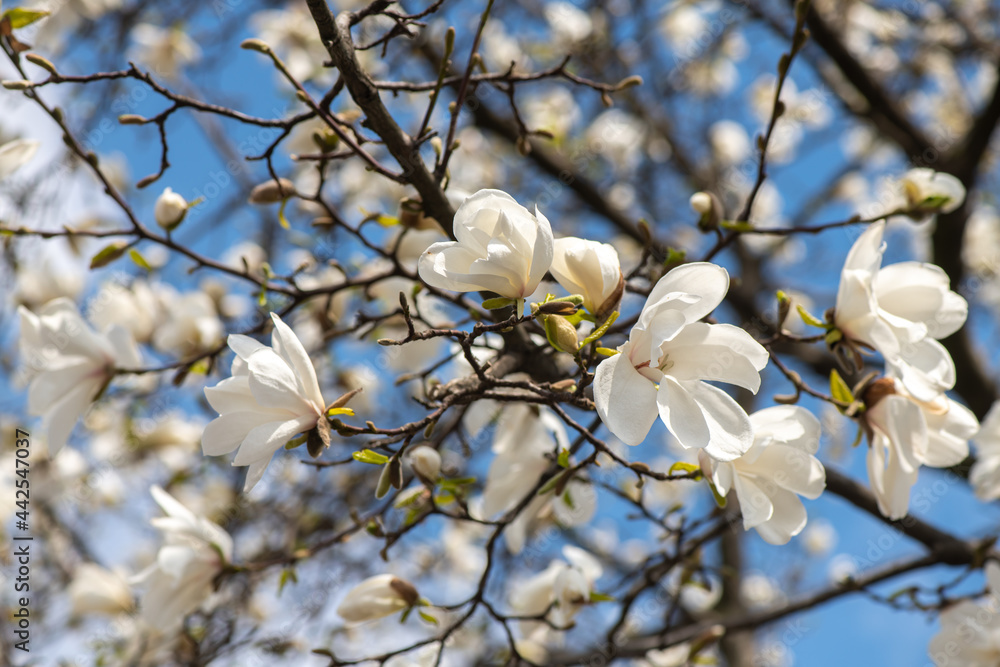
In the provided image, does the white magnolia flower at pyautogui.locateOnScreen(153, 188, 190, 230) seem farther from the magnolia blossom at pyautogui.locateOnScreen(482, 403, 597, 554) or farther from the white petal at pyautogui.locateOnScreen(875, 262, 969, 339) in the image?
the white petal at pyautogui.locateOnScreen(875, 262, 969, 339)

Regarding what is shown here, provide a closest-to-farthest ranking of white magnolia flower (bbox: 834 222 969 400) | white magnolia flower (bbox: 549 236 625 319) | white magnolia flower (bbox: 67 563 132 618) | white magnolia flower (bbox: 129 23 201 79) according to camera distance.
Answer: white magnolia flower (bbox: 549 236 625 319), white magnolia flower (bbox: 834 222 969 400), white magnolia flower (bbox: 67 563 132 618), white magnolia flower (bbox: 129 23 201 79)

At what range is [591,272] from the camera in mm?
804

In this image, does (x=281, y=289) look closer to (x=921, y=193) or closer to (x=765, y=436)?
(x=765, y=436)

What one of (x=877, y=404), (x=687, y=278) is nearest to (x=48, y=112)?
(x=687, y=278)

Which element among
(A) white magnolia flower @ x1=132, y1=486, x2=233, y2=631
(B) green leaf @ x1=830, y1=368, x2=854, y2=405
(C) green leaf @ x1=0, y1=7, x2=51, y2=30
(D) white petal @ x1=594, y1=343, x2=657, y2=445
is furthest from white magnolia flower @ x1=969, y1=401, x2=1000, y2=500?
(C) green leaf @ x1=0, y1=7, x2=51, y2=30

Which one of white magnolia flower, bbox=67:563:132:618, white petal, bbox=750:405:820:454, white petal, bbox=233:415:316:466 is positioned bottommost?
white magnolia flower, bbox=67:563:132:618

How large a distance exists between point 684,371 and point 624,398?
0.32 ft

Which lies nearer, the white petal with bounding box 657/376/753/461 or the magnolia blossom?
the white petal with bounding box 657/376/753/461

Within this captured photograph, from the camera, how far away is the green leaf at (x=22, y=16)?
1.07m

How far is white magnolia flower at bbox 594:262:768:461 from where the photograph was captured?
709 millimetres

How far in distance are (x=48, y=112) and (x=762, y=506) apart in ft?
3.80

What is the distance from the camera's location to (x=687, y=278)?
30.2 inches

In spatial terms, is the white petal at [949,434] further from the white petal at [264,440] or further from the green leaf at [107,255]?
the green leaf at [107,255]

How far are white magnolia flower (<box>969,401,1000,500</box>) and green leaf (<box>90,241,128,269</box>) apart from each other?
1.58 meters
